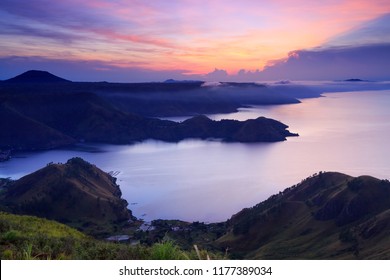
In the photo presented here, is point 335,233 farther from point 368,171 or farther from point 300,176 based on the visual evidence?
point 300,176

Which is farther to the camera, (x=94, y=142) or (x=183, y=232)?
(x=94, y=142)

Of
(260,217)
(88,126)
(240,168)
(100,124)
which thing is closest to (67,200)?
(260,217)

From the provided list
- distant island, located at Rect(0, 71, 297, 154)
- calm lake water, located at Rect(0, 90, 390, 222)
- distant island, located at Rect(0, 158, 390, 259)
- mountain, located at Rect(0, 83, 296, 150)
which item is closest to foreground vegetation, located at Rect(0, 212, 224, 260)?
distant island, located at Rect(0, 158, 390, 259)

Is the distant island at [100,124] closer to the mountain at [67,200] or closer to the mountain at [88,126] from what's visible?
the mountain at [88,126]

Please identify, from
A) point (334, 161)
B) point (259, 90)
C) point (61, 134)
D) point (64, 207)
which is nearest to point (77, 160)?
point (64, 207)

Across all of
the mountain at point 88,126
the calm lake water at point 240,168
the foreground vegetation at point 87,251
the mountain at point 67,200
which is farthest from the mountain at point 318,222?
the mountain at point 88,126
